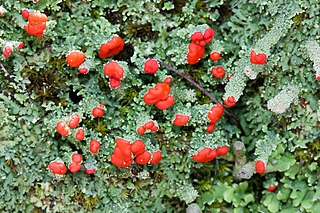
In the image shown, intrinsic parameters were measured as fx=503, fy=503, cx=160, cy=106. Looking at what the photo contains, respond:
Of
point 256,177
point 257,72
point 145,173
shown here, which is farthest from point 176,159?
point 257,72

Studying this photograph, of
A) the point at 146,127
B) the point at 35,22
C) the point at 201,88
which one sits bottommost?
the point at 146,127

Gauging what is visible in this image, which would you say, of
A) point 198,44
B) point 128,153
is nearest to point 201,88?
point 198,44

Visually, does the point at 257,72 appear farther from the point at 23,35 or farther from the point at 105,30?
the point at 23,35

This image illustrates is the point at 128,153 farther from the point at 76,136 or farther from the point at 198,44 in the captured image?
the point at 198,44

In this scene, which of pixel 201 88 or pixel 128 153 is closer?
pixel 128 153

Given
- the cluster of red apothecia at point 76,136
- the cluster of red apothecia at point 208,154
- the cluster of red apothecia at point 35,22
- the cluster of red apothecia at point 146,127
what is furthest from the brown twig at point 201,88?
the cluster of red apothecia at point 35,22

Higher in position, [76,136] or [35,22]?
[35,22]
